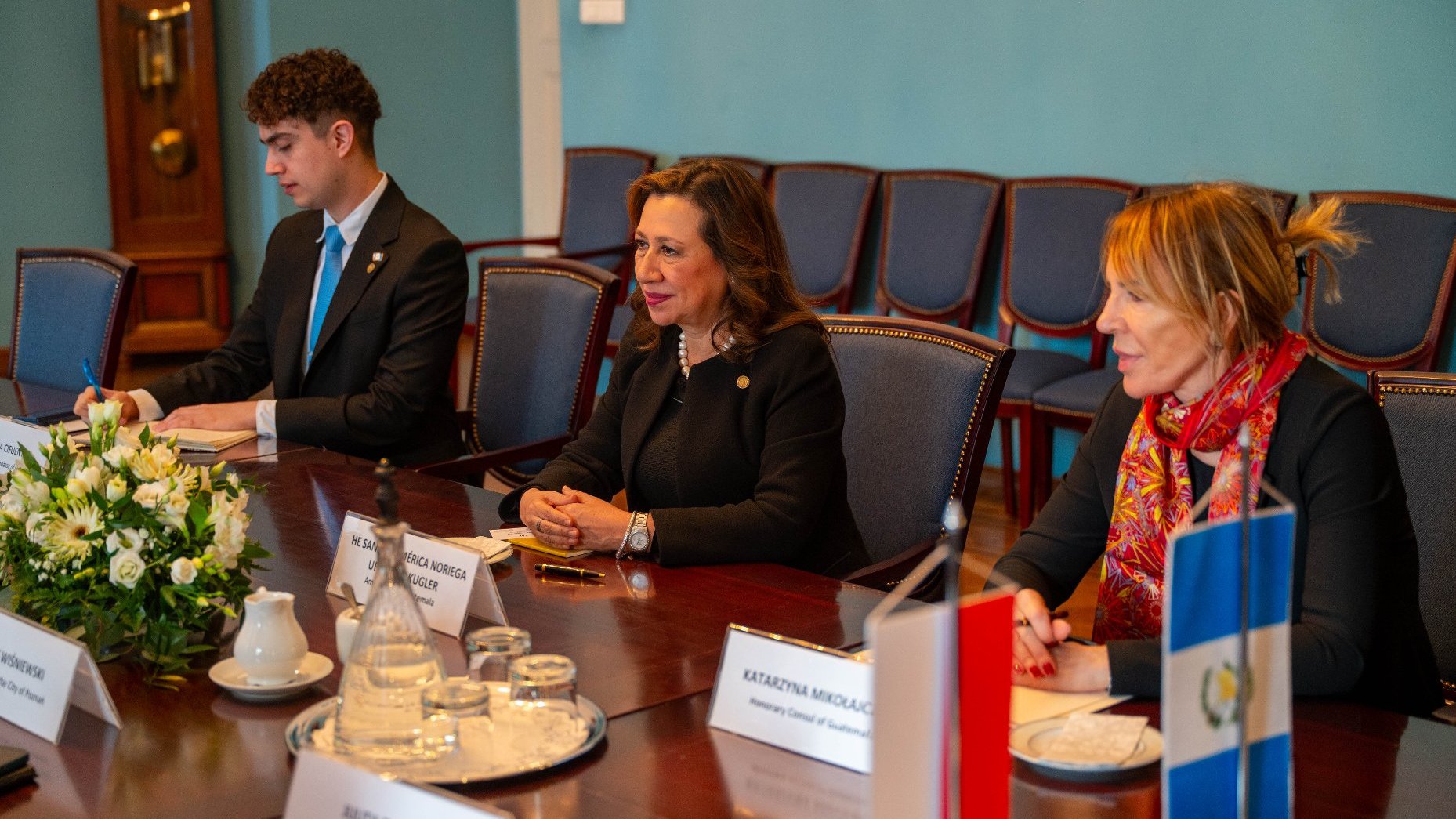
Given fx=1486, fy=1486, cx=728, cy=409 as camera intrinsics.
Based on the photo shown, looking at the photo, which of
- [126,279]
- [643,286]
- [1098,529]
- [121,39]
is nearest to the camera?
[1098,529]

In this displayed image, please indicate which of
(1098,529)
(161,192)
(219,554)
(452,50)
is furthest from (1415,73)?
(161,192)

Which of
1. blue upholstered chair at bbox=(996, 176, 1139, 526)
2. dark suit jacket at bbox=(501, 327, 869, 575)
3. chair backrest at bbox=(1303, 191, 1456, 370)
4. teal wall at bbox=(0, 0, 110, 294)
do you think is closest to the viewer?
dark suit jacket at bbox=(501, 327, 869, 575)

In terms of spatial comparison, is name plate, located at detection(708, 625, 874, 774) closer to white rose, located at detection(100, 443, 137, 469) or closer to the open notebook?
white rose, located at detection(100, 443, 137, 469)

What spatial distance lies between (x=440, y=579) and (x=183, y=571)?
302mm

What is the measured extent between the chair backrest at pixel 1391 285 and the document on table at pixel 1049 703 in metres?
2.91

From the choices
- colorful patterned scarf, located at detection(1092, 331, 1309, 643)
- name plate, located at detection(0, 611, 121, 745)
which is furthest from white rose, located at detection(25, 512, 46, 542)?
colorful patterned scarf, located at detection(1092, 331, 1309, 643)

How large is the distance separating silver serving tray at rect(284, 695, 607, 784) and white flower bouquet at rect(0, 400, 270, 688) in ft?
0.73

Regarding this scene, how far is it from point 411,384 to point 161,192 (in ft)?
15.4

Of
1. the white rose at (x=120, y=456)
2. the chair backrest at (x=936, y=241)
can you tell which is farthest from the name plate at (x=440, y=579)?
the chair backrest at (x=936, y=241)

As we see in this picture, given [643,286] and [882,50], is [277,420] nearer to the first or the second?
[643,286]

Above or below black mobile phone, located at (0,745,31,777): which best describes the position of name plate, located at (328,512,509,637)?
above

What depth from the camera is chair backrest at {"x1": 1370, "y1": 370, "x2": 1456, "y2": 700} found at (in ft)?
6.29

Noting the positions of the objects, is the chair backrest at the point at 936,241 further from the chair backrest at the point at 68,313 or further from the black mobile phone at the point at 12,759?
the black mobile phone at the point at 12,759

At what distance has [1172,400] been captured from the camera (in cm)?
179
